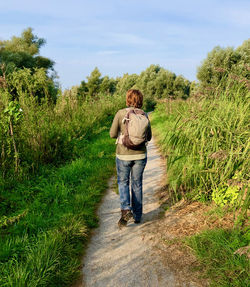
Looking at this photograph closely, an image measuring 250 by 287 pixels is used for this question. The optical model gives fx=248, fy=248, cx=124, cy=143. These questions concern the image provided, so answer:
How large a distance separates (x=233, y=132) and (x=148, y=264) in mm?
2322

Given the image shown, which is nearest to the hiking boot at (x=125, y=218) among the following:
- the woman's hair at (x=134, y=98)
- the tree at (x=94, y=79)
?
the woman's hair at (x=134, y=98)

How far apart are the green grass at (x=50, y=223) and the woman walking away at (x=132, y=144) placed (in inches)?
26.3

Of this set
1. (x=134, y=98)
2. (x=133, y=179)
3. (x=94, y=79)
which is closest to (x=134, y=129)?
(x=134, y=98)

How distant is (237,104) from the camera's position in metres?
4.47

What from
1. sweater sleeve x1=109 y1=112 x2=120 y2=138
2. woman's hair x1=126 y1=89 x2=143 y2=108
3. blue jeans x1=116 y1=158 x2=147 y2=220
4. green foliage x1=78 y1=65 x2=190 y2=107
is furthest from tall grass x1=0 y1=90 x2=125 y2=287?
green foliage x1=78 y1=65 x2=190 y2=107

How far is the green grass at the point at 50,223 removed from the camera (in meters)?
2.60

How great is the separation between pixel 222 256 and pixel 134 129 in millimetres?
1846

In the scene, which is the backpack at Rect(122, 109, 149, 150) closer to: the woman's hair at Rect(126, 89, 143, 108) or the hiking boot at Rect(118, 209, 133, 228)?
the woman's hair at Rect(126, 89, 143, 108)

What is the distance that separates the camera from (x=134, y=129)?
3.35 m

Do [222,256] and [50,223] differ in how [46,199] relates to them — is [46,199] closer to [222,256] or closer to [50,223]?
[50,223]

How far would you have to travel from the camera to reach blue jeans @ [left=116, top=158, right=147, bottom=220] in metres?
3.69

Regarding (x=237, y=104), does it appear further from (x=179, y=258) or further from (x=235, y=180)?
(x=179, y=258)

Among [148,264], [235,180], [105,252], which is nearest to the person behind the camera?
[148,264]

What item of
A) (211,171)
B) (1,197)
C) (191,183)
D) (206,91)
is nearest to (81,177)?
(1,197)
